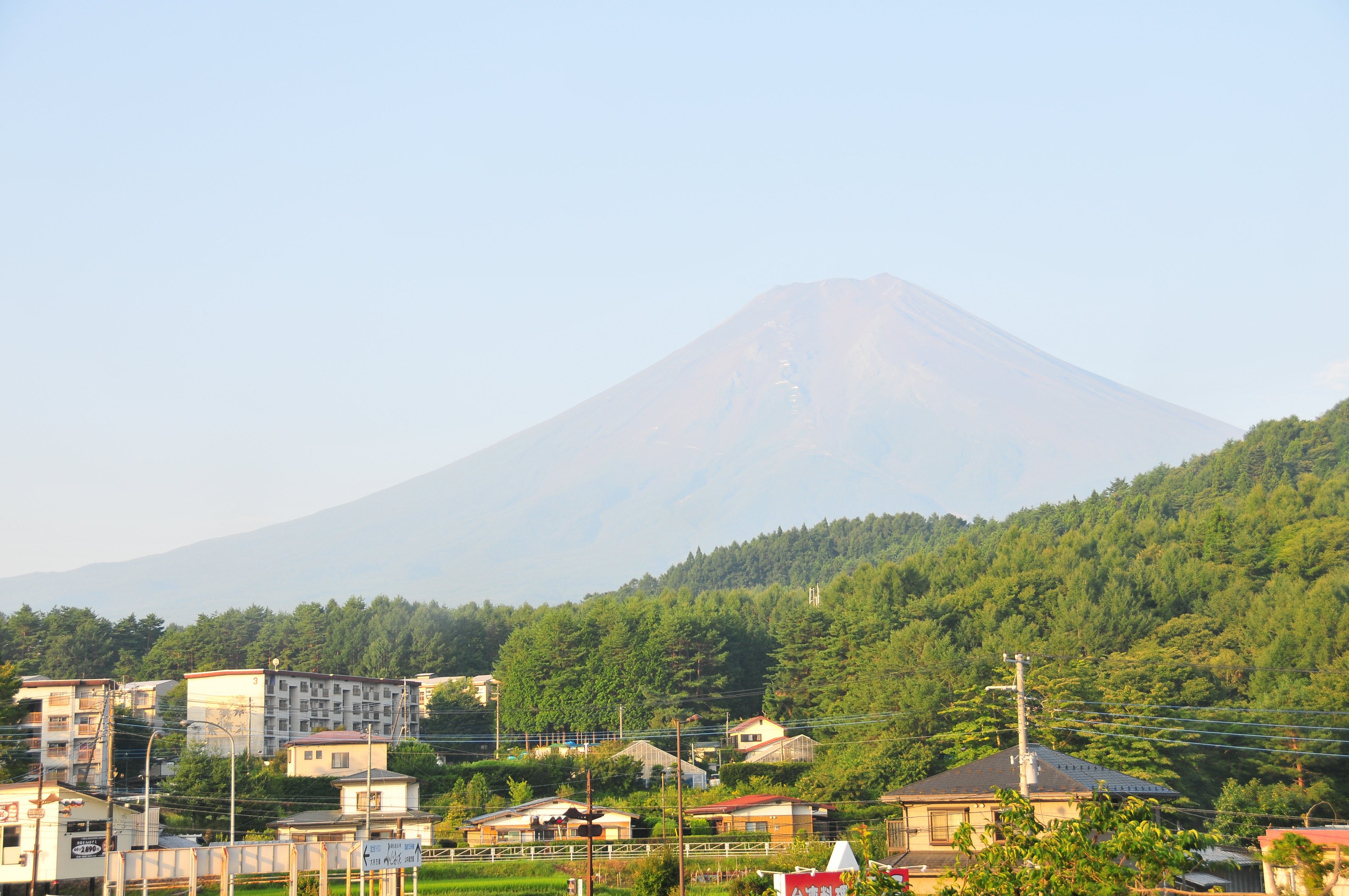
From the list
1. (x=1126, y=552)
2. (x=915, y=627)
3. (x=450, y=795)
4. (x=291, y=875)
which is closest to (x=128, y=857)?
(x=291, y=875)

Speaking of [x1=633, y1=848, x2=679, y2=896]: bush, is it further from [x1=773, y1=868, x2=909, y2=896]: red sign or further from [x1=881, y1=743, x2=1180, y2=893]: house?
[x1=773, y1=868, x2=909, y2=896]: red sign

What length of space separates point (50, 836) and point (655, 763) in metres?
34.5

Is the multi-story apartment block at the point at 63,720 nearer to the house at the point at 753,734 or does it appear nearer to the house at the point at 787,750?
the house at the point at 787,750

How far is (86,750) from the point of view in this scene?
6028cm

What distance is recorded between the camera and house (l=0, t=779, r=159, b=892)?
34188mm

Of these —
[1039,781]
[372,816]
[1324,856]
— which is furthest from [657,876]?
[1324,856]

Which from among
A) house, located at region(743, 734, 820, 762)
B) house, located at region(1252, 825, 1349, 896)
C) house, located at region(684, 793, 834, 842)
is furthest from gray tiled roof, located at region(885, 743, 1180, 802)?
house, located at region(743, 734, 820, 762)

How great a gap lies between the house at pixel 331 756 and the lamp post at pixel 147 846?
17.5 meters

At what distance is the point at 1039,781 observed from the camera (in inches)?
1305

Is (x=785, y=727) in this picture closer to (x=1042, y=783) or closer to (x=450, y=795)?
(x=450, y=795)

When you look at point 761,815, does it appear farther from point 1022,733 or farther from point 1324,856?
point 1324,856

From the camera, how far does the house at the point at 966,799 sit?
32.3 m

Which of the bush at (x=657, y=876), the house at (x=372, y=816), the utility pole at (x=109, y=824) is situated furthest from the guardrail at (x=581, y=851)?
the utility pole at (x=109, y=824)

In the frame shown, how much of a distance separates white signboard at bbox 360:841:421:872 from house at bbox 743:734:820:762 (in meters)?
42.4
